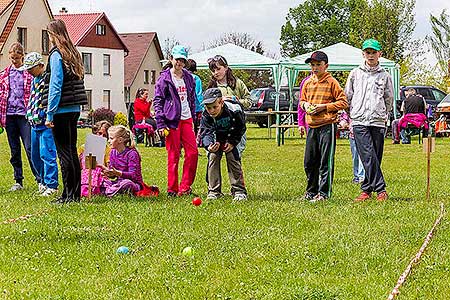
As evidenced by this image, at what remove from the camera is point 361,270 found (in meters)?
6.24

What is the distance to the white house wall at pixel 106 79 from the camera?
6469 cm

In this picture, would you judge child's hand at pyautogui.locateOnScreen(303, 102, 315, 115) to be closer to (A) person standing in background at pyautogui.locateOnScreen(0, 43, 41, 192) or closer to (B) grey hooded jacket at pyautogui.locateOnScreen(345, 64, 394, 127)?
(B) grey hooded jacket at pyautogui.locateOnScreen(345, 64, 394, 127)

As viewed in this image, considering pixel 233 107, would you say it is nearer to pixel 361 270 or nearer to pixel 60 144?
pixel 60 144

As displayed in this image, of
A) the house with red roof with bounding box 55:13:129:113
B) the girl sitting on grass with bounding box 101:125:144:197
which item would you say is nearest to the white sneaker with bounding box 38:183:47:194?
the girl sitting on grass with bounding box 101:125:144:197

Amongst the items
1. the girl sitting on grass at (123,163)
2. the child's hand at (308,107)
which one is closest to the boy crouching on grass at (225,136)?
the child's hand at (308,107)

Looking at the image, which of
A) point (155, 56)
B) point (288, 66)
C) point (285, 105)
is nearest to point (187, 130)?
point (288, 66)

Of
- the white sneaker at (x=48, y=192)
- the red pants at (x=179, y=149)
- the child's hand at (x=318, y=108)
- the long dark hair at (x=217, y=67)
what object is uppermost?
the long dark hair at (x=217, y=67)

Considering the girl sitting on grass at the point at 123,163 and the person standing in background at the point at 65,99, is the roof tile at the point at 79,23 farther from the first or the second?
the person standing in background at the point at 65,99

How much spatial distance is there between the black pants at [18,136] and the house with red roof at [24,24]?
40577 millimetres

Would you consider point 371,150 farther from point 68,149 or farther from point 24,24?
point 24,24

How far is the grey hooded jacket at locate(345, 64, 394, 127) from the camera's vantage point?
10.2 metres

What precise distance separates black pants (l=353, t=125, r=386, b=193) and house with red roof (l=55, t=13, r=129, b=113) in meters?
54.5

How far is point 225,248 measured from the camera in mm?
7059

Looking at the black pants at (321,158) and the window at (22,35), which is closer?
the black pants at (321,158)
